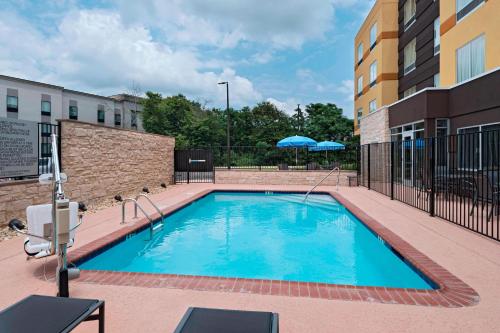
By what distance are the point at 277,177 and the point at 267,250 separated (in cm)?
1114

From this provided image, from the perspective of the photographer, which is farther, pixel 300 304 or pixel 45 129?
pixel 45 129

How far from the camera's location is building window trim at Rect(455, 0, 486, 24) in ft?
36.8

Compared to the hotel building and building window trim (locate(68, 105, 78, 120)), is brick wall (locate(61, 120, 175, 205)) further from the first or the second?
building window trim (locate(68, 105, 78, 120))

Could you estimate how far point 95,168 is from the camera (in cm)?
1012

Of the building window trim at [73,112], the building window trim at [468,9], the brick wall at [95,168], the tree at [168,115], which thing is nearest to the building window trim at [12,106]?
the building window trim at [73,112]

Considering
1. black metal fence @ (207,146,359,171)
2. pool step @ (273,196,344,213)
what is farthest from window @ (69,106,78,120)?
pool step @ (273,196,344,213)

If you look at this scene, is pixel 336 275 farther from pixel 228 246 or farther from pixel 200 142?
pixel 200 142

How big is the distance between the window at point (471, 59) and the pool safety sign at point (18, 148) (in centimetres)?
1408

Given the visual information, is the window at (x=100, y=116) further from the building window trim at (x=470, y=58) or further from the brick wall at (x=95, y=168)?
the building window trim at (x=470, y=58)

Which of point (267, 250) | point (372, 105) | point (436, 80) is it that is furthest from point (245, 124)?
point (267, 250)

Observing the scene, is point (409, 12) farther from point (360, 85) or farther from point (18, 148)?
point (18, 148)

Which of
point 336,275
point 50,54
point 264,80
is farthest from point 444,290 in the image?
point 264,80

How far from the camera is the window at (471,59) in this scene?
1120 cm

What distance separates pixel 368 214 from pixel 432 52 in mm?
12231
